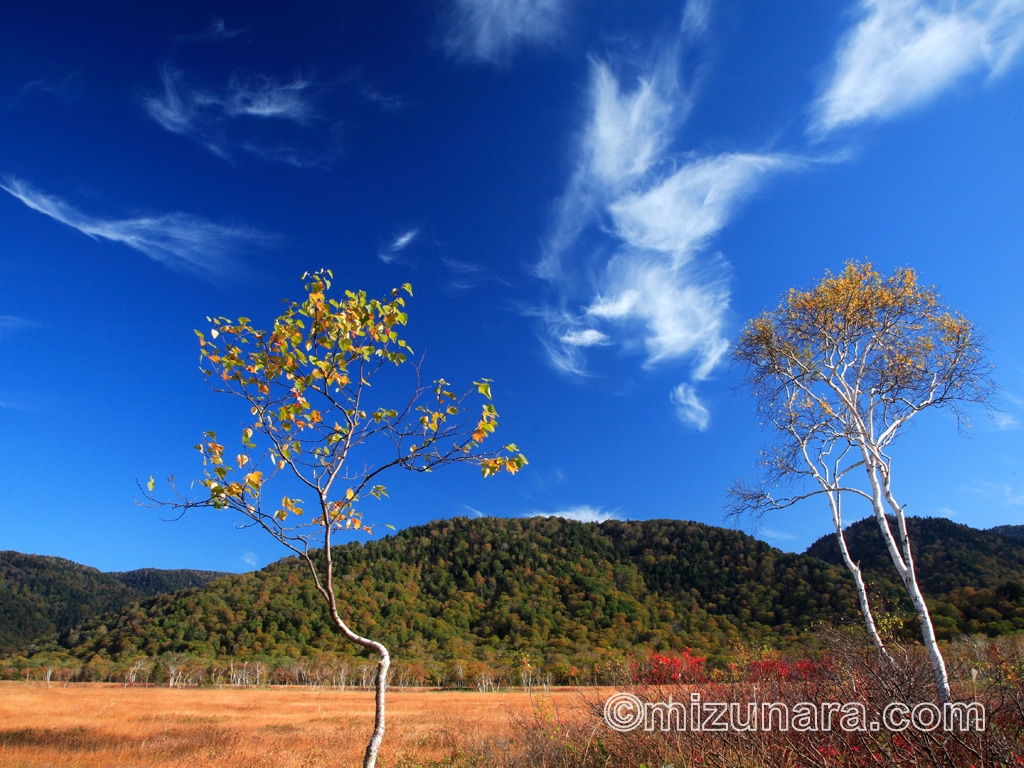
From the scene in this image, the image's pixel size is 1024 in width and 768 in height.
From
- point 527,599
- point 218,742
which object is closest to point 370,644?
point 218,742

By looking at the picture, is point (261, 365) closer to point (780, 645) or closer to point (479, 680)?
point (780, 645)

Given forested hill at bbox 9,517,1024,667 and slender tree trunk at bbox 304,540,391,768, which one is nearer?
slender tree trunk at bbox 304,540,391,768

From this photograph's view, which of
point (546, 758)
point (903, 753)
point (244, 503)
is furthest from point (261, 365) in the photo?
point (546, 758)

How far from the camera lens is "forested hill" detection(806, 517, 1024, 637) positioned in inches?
1521

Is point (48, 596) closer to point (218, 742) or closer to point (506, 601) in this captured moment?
point (506, 601)

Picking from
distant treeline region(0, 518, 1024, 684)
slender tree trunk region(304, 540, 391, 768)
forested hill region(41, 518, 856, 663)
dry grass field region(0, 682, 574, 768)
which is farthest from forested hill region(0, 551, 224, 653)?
slender tree trunk region(304, 540, 391, 768)

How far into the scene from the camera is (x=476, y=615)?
11506 centimetres

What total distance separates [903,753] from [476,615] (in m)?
123

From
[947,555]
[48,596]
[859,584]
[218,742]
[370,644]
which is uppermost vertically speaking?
[947,555]

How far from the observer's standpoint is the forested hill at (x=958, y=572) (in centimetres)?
3862

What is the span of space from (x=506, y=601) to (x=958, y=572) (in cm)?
8513

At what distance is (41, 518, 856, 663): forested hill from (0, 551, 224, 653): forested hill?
32.1m

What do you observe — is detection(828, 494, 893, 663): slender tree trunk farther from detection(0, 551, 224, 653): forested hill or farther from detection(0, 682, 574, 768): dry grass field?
detection(0, 551, 224, 653): forested hill

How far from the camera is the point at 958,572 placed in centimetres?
5316
